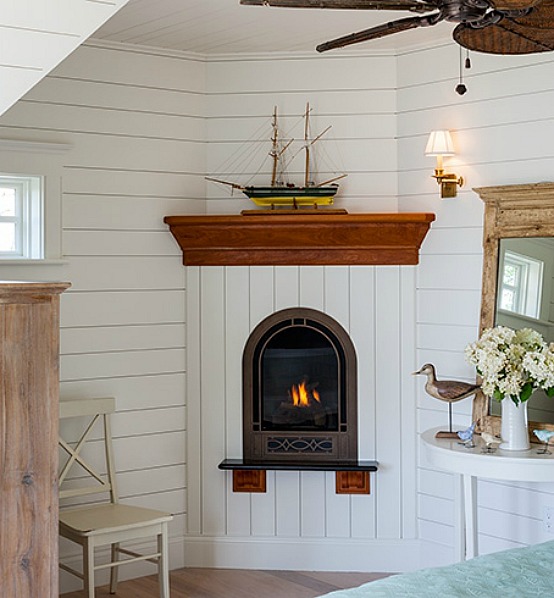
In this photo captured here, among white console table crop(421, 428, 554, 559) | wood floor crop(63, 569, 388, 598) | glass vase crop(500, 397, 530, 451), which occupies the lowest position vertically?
wood floor crop(63, 569, 388, 598)

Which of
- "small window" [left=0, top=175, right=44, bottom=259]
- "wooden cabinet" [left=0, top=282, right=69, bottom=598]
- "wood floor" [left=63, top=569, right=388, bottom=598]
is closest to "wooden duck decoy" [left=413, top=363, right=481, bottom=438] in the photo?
"wood floor" [left=63, top=569, right=388, bottom=598]

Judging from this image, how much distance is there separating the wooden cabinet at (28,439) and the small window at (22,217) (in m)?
1.23

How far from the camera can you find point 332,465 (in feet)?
15.3

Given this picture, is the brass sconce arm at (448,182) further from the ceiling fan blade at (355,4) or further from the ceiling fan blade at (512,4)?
the ceiling fan blade at (512,4)

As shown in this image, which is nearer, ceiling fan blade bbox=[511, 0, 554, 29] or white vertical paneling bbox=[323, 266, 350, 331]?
ceiling fan blade bbox=[511, 0, 554, 29]

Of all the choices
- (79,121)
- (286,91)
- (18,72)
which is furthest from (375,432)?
(18,72)

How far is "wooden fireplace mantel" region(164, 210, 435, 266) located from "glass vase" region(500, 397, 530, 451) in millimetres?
1063

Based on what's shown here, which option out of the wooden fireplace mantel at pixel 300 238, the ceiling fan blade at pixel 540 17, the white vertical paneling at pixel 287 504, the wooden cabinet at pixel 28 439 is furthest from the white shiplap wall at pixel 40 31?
the white vertical paneling at pixel 287 504

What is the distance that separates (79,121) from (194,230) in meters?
0.78

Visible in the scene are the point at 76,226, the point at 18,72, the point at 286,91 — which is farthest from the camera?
the point at 286,91

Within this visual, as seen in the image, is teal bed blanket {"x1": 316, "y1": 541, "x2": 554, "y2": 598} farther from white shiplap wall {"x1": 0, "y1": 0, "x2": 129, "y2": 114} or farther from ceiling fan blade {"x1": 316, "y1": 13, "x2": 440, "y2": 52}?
white shiplap wall {"x1": 0, "y1": 0, "x2": 129, "y2": 114}

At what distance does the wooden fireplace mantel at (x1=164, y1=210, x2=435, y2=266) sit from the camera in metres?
4.59

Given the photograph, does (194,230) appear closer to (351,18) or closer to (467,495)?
(351,18)

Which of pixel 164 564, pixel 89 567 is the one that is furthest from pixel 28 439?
pixel 164 564
